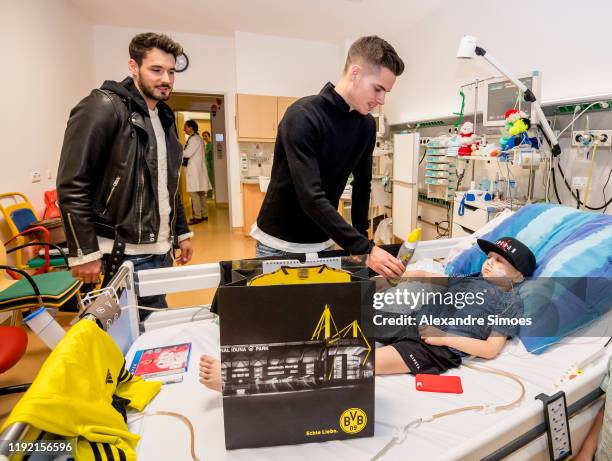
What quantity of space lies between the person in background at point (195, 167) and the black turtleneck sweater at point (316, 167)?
214 inches

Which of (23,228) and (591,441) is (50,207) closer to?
(23,228)

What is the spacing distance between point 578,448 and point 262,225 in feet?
4.33

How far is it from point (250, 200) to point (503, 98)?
3.50 metres

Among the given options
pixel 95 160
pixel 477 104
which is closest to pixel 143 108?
pixel 95 160

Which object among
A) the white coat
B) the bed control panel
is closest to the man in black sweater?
the bed control panel

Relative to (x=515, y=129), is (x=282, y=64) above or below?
above

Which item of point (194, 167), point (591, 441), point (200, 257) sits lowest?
point (200, 257)

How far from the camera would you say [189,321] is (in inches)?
60.5

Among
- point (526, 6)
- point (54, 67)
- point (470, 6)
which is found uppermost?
point (470, 6)

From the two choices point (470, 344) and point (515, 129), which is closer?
point (470, 344)

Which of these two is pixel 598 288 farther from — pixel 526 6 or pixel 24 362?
pixel 24 362

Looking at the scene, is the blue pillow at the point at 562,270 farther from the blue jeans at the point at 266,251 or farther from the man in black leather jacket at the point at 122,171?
the man in black leather jacket at the point at 122,171

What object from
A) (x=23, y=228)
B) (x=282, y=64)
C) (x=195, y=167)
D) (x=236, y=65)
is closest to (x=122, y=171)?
(x=23, y=228)

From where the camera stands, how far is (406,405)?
1.03 meters
